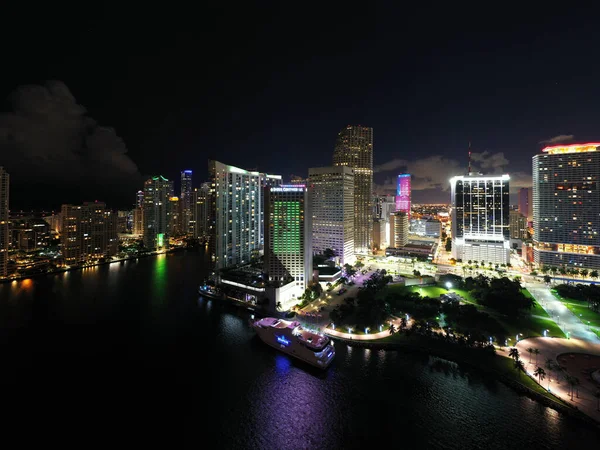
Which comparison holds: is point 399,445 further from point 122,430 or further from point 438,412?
point 122,430

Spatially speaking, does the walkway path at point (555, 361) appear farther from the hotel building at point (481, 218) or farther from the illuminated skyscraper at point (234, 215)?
the illuminated skyscraper at point (234, 215)

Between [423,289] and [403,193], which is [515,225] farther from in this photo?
[423,289]

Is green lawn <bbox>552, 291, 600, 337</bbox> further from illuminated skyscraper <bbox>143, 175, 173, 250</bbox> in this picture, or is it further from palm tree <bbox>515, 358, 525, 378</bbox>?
illuminated skyscraper <bbox>143, 175, 173, 250</bbox>

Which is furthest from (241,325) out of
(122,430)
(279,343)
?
(122,430)

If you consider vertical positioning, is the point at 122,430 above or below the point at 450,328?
below

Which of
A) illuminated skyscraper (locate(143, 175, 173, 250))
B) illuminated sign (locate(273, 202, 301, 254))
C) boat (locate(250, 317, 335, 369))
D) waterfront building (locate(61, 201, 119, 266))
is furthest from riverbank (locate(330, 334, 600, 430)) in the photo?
illuminated skyscraper (locate(143, 175, 173, 250))

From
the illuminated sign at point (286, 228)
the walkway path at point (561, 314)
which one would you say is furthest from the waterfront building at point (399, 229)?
the illuminated sign at point (286, 228)
